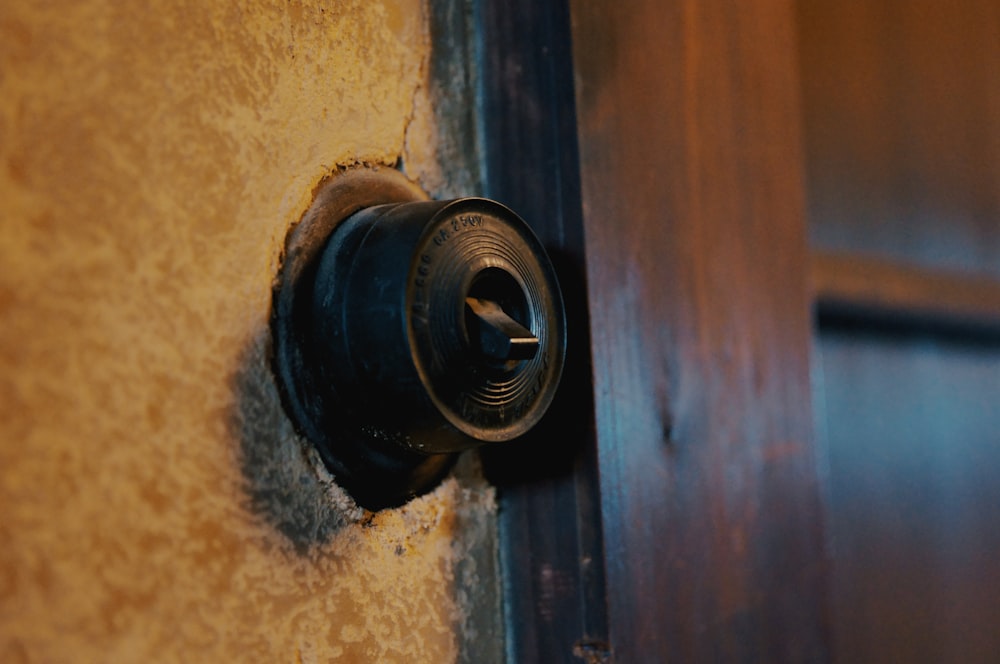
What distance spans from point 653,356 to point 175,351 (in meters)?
0.23

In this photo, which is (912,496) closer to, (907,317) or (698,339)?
(907,317)

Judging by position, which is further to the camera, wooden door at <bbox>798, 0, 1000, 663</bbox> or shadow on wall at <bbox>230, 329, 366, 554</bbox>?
wooden door at <bbox>798, 0, 1000, 663</bbox>

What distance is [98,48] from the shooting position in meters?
0.28

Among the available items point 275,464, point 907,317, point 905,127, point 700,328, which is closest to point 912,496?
point 907,317

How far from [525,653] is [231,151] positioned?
263 millimetres

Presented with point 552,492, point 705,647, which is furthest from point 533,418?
point 705,647

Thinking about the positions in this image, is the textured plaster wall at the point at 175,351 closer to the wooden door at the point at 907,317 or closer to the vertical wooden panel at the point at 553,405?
the vertical wooden panel at the point at 553,405

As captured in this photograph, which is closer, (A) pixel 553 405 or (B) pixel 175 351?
(B) pixel 175 351

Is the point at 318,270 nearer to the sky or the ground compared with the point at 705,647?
nearer to the sky

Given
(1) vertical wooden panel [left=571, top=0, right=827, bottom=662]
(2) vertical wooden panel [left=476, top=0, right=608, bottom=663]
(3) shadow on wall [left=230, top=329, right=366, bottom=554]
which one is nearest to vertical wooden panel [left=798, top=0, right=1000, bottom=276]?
(1) vertical wooden panel [left=571, top=0, right=827, bottom=662]

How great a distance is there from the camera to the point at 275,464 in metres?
0.33

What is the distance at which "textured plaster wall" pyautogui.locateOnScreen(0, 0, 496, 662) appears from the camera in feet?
0.84

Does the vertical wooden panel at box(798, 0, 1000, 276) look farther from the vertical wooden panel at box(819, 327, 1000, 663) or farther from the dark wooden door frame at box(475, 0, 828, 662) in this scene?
the dark wooden door frame at box(475, 0, 828, 662)

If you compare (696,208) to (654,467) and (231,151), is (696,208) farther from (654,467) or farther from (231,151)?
(231,151)
